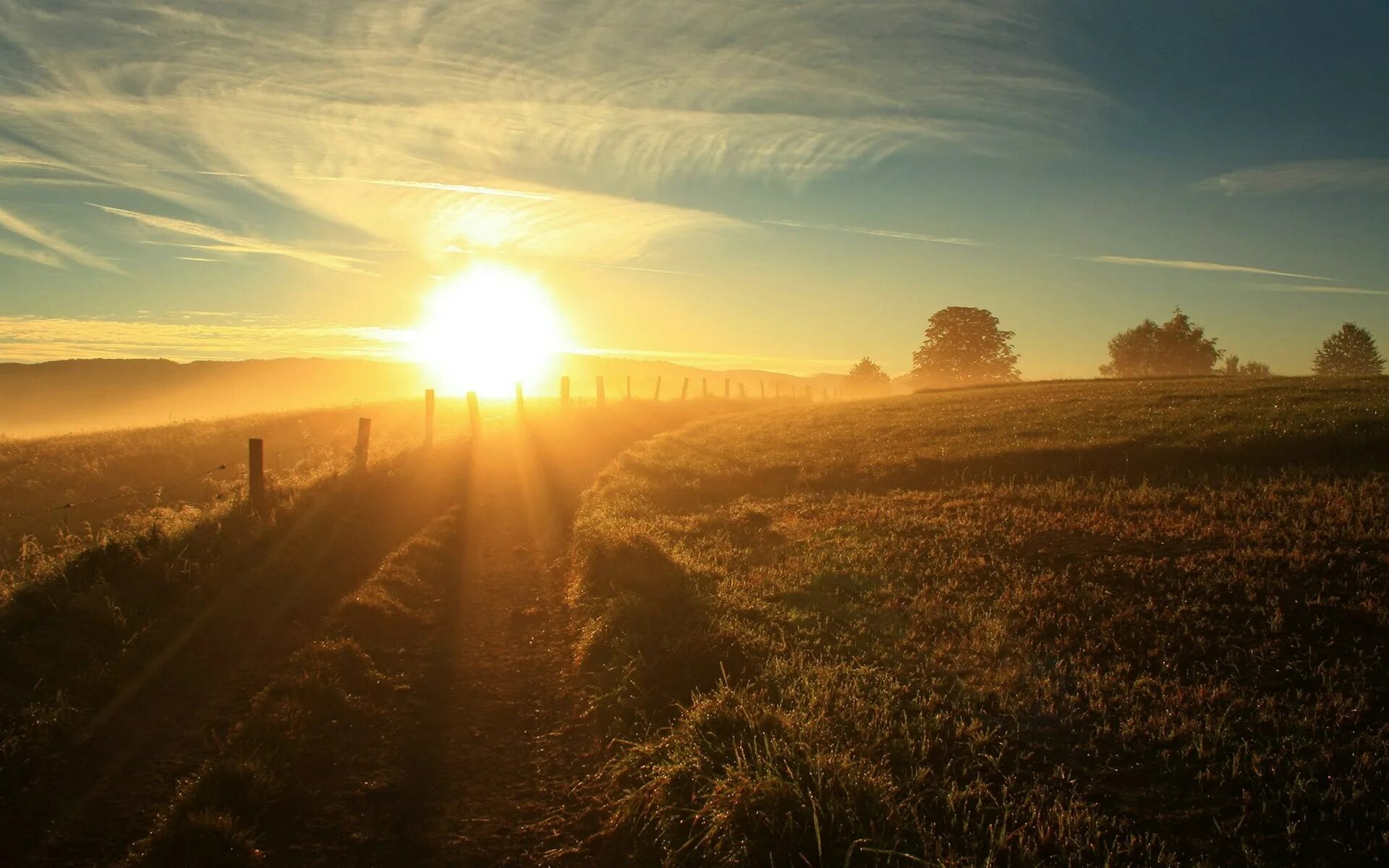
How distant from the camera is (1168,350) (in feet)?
284

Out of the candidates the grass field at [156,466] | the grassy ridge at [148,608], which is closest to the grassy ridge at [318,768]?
the grassy ridge at [148,608]

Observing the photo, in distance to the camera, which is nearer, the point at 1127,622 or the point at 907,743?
the point at 907,743

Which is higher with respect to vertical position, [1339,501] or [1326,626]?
[1339,501]

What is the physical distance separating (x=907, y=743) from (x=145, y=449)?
36644mm

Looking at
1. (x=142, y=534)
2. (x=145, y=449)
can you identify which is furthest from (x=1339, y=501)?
(x=145, y=449)

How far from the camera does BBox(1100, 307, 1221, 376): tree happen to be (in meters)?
84.8

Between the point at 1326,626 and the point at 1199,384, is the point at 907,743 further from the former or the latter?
the point at 1199,384

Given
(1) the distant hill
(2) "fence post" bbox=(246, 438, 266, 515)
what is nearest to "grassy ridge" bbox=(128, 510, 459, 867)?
(2) "fence post" bbox=(246, 438, 266, 515)

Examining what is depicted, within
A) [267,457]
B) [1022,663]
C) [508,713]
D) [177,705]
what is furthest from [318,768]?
[267,457]

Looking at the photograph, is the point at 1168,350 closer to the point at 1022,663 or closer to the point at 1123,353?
the point at 1123,353

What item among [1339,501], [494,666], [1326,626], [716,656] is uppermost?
[1339,501]

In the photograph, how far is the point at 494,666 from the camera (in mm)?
9773

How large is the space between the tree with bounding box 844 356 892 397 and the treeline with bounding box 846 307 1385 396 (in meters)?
23.8

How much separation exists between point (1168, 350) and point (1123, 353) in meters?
8.35
